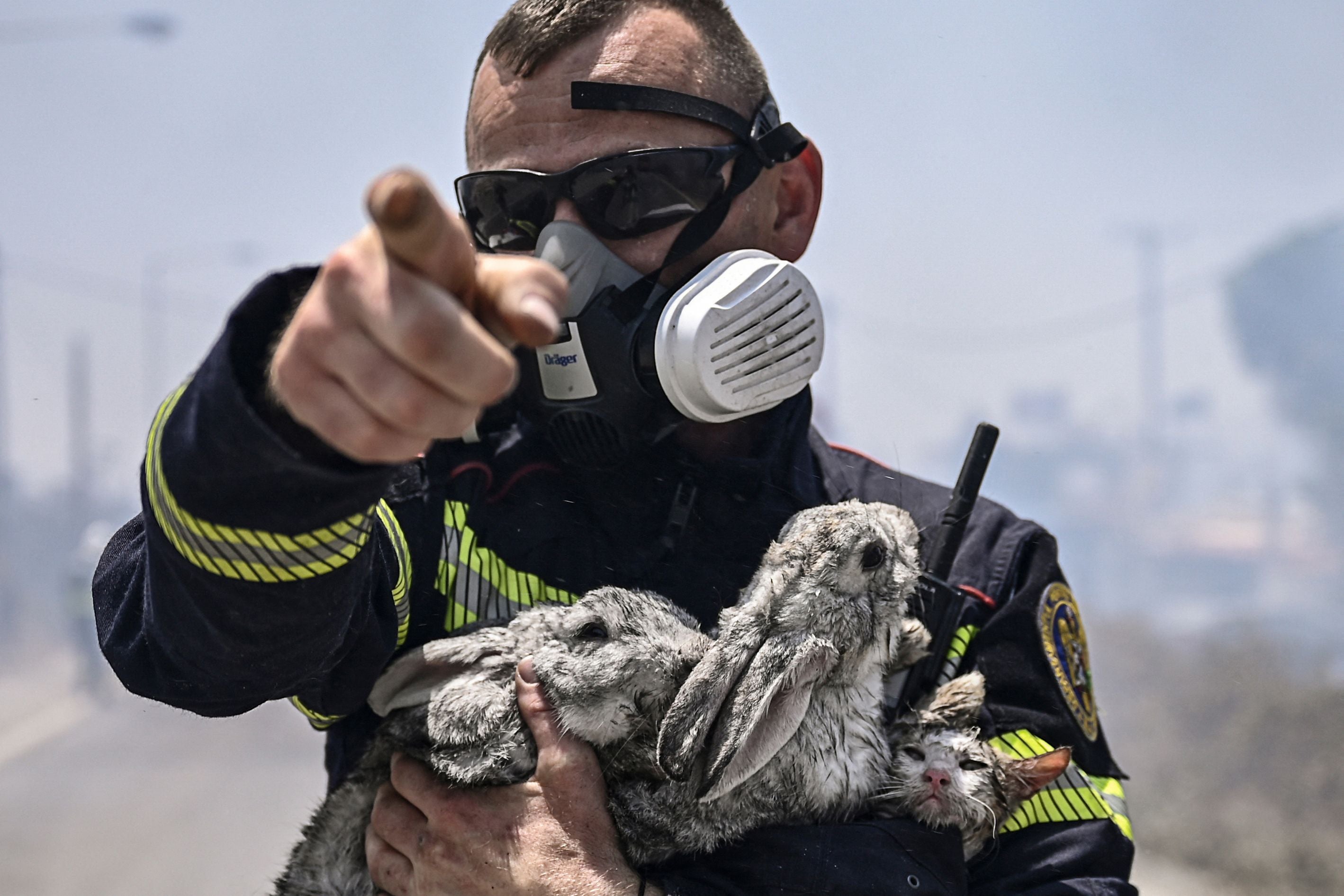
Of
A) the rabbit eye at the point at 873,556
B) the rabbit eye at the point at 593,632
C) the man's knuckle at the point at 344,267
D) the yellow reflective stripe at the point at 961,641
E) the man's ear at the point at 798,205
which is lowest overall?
the yellow reflective stripe at the point at 961,641

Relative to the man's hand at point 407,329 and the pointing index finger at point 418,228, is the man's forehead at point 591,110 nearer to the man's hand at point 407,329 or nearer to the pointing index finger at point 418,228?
the man's hand at point 407,329

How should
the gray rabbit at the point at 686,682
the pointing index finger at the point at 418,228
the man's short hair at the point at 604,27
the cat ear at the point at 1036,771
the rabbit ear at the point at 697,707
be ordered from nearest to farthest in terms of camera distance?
the pointing index finger at the point at 418,228 < the rabbit ear at the point at 697,707 < the gray rabbit at the point at 686,682 < the cat ear at the point at 1036,771 < the man's short hair at the point at 604,27

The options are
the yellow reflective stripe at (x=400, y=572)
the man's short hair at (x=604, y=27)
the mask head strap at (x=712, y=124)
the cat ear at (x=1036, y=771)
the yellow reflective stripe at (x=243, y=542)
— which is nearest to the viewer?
the yellow reflective stripe at (x=243, y=542)

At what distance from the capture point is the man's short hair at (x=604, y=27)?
2.92 m

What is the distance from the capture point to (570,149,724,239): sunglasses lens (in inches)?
111

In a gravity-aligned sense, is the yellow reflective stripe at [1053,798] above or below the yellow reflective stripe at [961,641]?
below

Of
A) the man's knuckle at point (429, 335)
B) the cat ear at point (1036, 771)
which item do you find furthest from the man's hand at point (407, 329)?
the cat ear at point (1036, 771)

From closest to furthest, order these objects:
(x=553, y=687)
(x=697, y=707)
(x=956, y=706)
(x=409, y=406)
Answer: (x=409, y=406) → (x=697, y=707) → (x=553, y=687) → (x=956, y=706)

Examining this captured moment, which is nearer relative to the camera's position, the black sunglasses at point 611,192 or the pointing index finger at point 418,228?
the pointing index finger at point 418,228

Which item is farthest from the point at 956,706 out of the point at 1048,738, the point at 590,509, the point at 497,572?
the point at 497,572

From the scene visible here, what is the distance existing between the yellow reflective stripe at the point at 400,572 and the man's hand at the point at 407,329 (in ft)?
3.52

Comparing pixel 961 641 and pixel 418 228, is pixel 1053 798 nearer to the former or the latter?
pixel 961 641

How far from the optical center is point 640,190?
284 cm

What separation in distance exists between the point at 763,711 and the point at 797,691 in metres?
0.12
